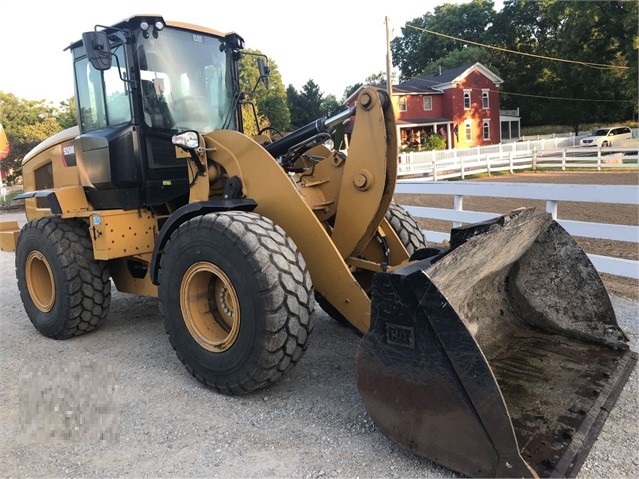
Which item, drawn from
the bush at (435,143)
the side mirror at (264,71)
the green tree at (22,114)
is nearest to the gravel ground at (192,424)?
the side mirror at (264,71)

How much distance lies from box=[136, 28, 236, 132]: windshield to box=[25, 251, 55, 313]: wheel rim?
188 centimetres

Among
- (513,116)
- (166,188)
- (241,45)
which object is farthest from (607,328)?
(513,116)

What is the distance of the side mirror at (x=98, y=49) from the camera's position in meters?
3.96

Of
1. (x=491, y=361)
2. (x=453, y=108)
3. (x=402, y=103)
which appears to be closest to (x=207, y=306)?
(x=491, y=361)

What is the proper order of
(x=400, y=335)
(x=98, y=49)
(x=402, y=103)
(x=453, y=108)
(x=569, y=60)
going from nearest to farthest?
(x=400, y=335), (x=98, y=49), (x=402, y=103), (x=453, y=108), (x=569, y=60)

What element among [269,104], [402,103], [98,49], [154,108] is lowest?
[154,108]

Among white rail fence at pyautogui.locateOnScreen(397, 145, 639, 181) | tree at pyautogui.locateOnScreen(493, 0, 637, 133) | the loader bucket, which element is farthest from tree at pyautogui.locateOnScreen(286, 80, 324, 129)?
the loader bucket

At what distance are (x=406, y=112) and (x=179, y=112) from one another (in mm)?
42100

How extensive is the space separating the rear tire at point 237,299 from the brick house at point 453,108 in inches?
1582

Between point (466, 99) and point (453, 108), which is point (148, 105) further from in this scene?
point (466, 99)

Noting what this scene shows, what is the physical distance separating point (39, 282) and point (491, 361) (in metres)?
4.29

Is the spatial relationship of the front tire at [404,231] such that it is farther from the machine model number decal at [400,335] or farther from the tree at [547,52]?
the tree at [547,52]

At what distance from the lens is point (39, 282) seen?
534 cm

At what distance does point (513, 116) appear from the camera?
55.0 meters
